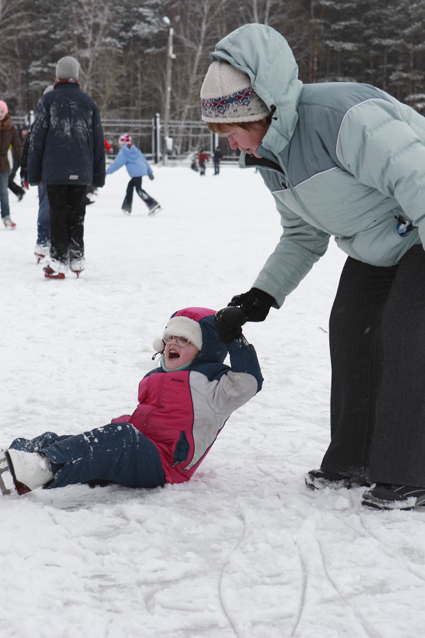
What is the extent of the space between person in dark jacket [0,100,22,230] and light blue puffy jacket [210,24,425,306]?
23.7 ft

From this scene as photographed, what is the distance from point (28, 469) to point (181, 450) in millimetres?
497

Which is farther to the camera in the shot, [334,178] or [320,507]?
[320,507]

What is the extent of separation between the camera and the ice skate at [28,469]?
1927 mm

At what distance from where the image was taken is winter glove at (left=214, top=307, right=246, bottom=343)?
2121 millimetres

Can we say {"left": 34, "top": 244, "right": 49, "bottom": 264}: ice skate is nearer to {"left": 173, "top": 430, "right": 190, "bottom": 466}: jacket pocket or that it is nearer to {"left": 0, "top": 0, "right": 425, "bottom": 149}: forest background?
{"left": 173, "top": 430, "right": 190, "bottom": 466}: jacket pocket

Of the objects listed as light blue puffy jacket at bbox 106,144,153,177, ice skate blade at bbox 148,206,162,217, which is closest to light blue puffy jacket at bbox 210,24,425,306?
light blue puffy jacket at bbox 106,144,153,177

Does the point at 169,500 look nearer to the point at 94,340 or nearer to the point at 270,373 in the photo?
the point at 270,373

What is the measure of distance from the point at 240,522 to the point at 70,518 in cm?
49

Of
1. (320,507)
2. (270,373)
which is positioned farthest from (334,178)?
(270,373)

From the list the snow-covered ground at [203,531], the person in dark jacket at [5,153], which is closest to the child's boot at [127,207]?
the person in dark jacket at [5,153]

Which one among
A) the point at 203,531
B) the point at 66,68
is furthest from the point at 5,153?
the point at 203,531

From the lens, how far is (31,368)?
3.45 metres

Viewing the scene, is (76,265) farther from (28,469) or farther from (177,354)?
(28,469)

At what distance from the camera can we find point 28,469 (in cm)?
194
